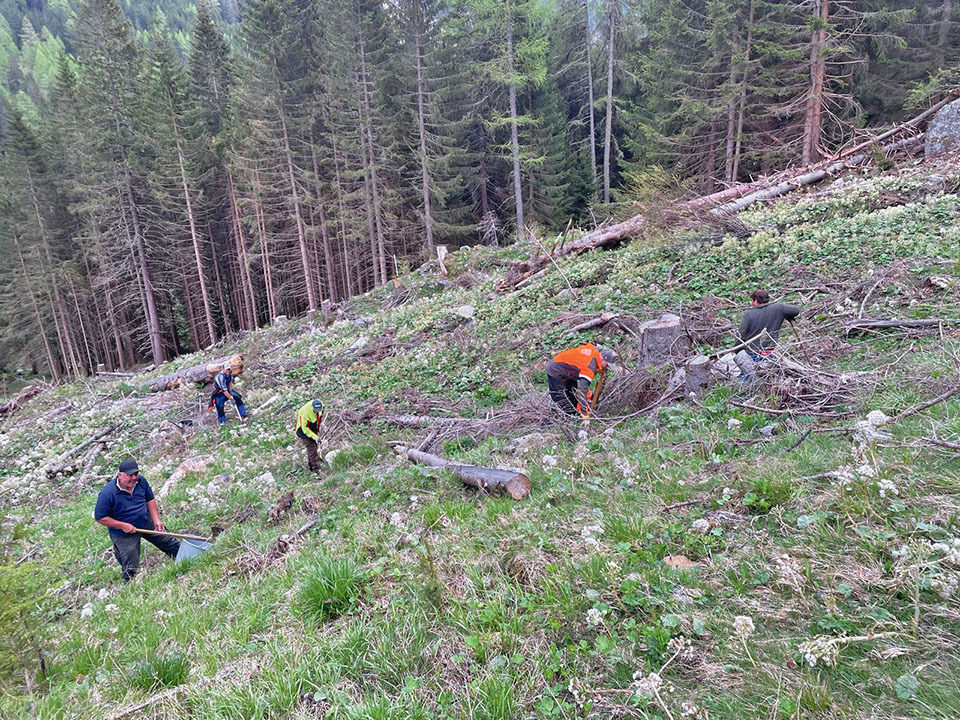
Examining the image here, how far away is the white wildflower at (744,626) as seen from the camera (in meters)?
2.17

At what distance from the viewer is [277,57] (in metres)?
24.0

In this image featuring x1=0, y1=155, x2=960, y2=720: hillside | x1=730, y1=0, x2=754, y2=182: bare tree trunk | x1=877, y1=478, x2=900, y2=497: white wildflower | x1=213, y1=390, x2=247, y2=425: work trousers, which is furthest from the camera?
x1=730, y1=0, x2=754, y2=182: bare tree trunk

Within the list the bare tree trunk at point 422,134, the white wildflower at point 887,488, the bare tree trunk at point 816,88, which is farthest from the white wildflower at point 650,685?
the bare tree trunk at point 422,134

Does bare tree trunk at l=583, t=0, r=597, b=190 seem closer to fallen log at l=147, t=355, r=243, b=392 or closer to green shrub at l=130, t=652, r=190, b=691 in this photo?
fallen log at l=147, t=355, r=243, b=392

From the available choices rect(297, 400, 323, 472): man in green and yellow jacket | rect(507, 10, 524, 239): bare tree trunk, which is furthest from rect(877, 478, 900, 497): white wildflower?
rect(507, 10, 524, 239): bare tree trunk

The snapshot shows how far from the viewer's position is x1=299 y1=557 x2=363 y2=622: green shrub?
10.6ft

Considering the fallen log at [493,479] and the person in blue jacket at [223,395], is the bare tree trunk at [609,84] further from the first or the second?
the fallen log at [493,479]

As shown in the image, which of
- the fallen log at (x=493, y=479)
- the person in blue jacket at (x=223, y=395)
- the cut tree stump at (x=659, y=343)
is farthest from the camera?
the person in blue jacket at (x=223, y=395)

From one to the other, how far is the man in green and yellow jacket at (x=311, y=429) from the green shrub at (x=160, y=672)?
180 inches

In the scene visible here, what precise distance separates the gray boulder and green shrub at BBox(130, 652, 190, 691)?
1916cm

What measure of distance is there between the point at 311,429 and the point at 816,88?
19493mm

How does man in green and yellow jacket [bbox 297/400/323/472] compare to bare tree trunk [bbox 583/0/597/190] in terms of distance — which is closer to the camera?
man in green and yellow jacket [bbox 297/400/323/472]

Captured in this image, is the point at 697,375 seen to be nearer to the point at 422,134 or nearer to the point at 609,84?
the point at 422,134

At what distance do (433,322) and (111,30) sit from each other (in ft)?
79.8
